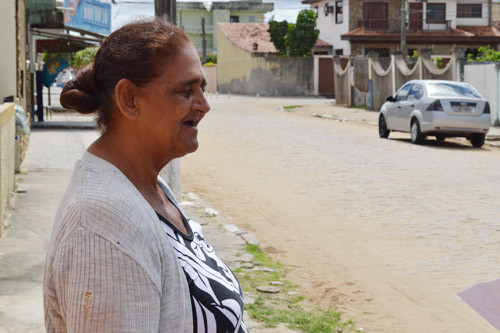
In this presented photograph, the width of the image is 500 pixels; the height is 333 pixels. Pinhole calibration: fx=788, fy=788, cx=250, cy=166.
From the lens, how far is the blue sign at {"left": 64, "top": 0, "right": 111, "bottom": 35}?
22672mm

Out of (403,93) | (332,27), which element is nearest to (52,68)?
(403,93)

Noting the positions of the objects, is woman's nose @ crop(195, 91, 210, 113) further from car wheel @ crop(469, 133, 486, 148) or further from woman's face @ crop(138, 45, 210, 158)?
car wheel @ crop(469, 133, 486, 148)

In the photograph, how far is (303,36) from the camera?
52.8 meters

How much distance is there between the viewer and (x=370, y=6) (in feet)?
182

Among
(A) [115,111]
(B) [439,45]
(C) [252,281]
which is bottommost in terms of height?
(C) [252,281]

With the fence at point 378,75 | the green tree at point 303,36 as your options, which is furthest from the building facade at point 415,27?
the fence at point 378,75

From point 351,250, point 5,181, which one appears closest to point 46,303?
point 351,250

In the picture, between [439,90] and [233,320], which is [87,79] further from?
[439,90]

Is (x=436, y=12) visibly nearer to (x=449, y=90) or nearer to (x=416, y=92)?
(x=416, y=92)

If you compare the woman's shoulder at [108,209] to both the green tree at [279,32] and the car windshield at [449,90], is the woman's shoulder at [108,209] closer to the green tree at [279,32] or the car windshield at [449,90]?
the car windshield at [449,90]

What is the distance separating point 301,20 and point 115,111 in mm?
50440

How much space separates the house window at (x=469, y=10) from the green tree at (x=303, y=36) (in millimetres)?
11728

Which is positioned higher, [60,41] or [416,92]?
[60,41]

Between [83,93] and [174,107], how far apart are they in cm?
25
